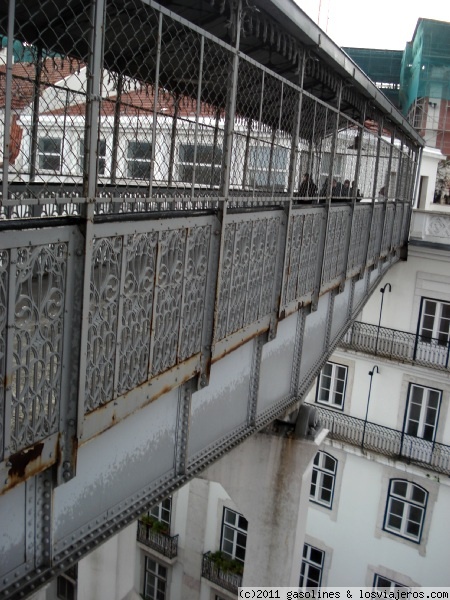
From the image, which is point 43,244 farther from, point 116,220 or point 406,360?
point 406,360

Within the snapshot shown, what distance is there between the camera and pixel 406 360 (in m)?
18.3

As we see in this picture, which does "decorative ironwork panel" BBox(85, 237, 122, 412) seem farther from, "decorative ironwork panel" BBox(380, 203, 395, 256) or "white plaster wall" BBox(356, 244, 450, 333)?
"white plaster wall" BBox(356, 244, 450, 333)

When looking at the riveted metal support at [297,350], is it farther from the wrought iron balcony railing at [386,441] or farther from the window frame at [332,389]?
the window frame at [332,389]

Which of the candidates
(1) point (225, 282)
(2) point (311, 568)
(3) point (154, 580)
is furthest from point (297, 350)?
(3) point (154, 580)

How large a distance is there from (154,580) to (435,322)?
12490mm

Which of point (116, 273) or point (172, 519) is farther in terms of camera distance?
point (172, 519)

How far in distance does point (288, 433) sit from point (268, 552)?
2034 millimetres

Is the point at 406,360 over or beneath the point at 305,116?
beneath

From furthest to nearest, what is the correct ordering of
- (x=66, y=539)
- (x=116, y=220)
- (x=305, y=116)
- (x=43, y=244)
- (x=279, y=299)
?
(x=305, y=116), (x=279, y=299), (x=66, y=539), (x=116, y=220), (x=43, y=244)

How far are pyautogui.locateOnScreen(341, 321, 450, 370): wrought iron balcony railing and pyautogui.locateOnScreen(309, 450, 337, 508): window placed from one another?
11.7ft

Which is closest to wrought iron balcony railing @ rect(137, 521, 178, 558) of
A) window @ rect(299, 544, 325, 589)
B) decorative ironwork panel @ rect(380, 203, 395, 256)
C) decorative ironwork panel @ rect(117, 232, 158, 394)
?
window @ rect(299, 544, 325, 589)

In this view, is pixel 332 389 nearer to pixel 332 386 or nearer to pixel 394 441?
pixel 332 386

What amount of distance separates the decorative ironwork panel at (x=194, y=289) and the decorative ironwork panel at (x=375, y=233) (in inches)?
272

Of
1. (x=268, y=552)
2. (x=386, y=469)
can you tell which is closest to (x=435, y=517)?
(x=386, y=469)
